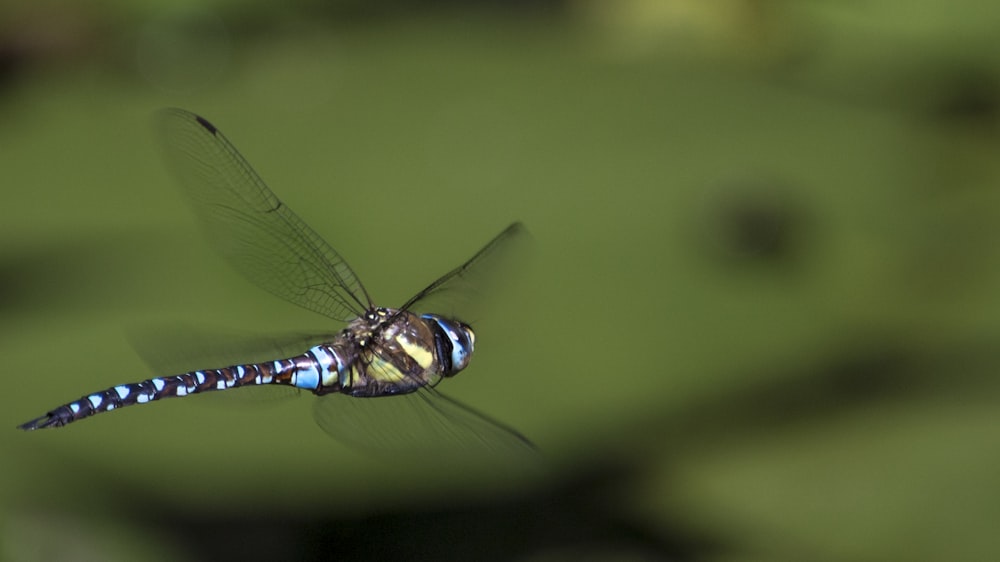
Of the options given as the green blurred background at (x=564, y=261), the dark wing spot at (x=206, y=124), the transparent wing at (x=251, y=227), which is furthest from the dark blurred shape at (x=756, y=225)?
the dark wing spot at (x=206, y=124)

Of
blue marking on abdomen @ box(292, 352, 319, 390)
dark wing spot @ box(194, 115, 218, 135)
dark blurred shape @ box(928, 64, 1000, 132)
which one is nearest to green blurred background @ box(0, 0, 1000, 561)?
dark blurred shape @ box(928, 64, 1000, 132)

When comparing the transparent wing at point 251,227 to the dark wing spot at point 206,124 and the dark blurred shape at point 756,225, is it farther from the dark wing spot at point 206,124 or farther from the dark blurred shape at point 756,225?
the dark blurred shape at point 756,225

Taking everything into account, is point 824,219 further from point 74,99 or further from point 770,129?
point 74,99

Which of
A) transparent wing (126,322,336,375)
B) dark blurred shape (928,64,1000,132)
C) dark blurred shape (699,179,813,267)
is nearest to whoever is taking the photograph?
transparent wing (126,322,336,375)

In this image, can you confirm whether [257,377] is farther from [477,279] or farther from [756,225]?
[756,225]

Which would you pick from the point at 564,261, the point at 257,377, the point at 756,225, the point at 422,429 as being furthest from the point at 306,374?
the point at 756,225

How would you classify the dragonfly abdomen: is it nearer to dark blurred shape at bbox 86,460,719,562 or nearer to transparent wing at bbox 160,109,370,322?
transparent wing at bbox 160,109,370,322
